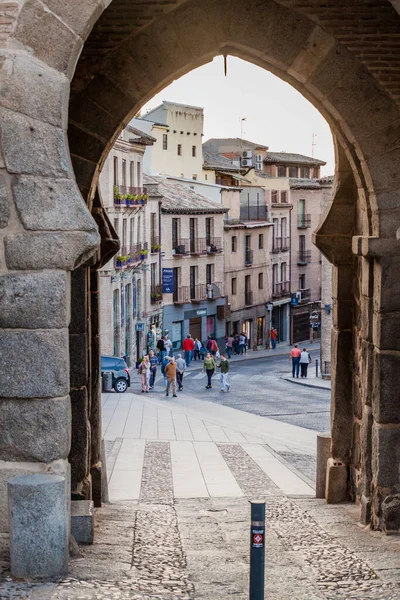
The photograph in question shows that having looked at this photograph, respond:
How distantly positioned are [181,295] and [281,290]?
511 inches

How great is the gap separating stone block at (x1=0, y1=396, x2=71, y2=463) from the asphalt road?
20481 mm

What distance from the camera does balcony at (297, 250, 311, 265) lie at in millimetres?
68312

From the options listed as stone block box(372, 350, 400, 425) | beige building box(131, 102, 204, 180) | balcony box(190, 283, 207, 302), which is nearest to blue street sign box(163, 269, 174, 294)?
balcony box(190, 283, 207, 302)

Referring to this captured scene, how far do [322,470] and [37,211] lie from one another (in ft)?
23.0

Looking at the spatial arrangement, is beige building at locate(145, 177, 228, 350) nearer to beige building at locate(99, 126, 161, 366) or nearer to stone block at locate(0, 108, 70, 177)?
beige building at locate(99, 126, 161, 366)

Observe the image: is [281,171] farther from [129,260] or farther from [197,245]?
[129,260]

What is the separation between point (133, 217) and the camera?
148ft

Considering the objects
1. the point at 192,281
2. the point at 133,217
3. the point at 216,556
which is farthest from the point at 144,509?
the point at 192,281

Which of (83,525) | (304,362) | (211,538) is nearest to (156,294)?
(304,362)

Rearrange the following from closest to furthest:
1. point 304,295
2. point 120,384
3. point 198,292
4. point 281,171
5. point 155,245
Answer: point 120,384, point 155,245, point 198,292, point 304,295, point 281,171

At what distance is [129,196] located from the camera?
4275 cm

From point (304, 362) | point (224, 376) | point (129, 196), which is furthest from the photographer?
point (129, 196)

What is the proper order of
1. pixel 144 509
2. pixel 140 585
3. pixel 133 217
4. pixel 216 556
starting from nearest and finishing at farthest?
pixel 140 585 → pixel 216 556 → pixel 144 509 → pixel 133 217

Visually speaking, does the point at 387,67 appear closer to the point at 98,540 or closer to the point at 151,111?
the point at 98,540
